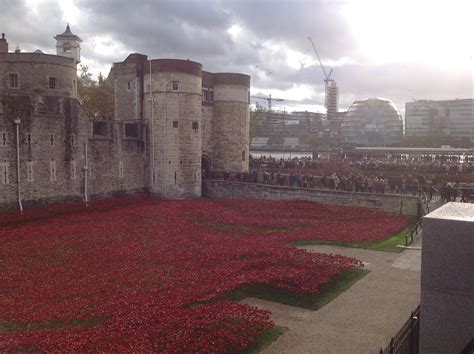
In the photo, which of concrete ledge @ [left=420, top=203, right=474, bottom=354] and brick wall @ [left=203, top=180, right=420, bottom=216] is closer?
concrete ledge @ [left=420, top=203, right=474, bottom=354]

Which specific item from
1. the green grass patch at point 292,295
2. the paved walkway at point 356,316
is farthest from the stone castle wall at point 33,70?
the paved walkway at point 356,316

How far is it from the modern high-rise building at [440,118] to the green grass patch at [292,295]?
166m

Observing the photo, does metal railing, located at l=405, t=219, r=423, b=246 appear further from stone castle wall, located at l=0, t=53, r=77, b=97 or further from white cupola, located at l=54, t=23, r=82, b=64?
white cupola, located at l=54, t=23, r=82, b=64

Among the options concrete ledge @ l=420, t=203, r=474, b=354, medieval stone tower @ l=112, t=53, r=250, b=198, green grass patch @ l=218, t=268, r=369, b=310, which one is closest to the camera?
concrete ledge @ l=420, t=203, r=474, b=354

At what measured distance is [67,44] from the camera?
55.8 m

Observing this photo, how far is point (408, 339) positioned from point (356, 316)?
311 centimetres

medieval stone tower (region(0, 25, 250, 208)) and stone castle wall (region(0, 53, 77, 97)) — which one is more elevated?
stone castle wall (region(0, 53, 77, 97))

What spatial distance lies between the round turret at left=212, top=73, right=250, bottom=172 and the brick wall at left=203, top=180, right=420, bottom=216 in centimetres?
389

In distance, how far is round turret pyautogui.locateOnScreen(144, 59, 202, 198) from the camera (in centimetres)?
3231

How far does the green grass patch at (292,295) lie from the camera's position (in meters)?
12.7

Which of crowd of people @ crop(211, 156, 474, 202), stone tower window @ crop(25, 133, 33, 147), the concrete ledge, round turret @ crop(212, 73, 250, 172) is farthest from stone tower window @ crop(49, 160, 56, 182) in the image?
the concrete ledge

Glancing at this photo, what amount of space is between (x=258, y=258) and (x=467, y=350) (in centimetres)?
986

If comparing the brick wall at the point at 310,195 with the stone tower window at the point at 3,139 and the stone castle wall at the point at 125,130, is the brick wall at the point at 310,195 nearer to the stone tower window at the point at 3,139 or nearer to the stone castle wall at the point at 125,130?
the stone castle wall at the point at 125,130

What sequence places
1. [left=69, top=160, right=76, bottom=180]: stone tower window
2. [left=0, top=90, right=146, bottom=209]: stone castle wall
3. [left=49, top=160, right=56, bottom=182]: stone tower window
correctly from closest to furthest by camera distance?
[left=0, top=90, right=146, bottom=209]: stone castle wall → [left=49, top=160, right=56, bottom=182]: stone tower window → [left=69, top=160, right=76, bottom=180]: stone tower window
